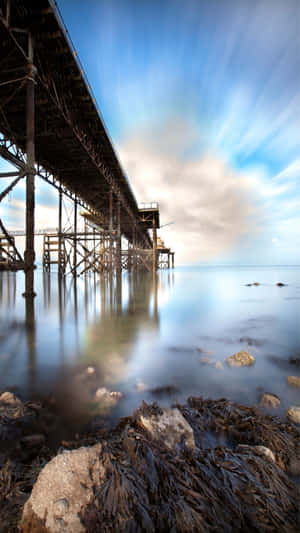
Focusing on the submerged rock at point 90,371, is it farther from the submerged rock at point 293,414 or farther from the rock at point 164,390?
the submerged rock at point 293,414

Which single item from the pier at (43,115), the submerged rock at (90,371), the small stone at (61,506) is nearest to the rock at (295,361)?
the submerged rock at (90,371)

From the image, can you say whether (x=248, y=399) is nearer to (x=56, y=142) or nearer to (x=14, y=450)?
(x=14, y=450)

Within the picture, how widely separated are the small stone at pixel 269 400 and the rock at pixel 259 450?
572 mm

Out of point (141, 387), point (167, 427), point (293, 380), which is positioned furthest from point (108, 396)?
point (293, 380)

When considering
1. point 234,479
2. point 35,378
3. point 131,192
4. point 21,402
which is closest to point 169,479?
point 234,479

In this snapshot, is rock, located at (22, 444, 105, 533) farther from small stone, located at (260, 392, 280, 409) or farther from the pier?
the pier

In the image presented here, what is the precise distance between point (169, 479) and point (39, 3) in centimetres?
1120

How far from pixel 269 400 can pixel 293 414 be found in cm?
21

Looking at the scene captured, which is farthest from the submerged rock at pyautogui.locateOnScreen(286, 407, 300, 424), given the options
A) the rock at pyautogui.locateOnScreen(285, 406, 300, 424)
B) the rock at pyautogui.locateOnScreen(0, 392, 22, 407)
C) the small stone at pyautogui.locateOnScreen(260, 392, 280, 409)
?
the rock at pyautogui.locateOnScreen(0, 392, 22, 407)

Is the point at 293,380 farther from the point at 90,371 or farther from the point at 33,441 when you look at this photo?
the point at 33,441

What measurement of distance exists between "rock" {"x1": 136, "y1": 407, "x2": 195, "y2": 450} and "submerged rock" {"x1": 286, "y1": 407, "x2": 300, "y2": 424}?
866 millimetres

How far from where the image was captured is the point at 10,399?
175 cm

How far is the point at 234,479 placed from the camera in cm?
107

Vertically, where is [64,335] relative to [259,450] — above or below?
below
